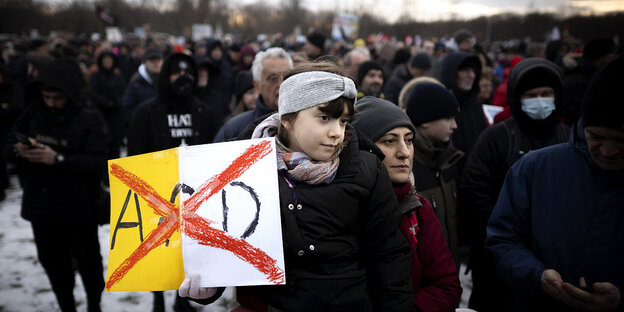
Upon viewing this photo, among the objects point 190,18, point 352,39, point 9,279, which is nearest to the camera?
point 9,279

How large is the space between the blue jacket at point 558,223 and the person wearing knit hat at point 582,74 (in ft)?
10.5

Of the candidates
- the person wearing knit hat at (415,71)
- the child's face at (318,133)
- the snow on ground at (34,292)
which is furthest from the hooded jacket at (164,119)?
the person wearing knit hat at (415,71)

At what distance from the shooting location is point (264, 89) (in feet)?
9.68

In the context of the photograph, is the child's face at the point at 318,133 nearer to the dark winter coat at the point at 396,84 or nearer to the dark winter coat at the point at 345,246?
the dark winter coat at the point at 345,246

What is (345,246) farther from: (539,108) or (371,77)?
(371,77)

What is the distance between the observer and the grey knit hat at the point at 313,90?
1.40 metres

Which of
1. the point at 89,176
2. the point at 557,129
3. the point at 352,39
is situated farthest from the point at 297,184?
the point at 352,39

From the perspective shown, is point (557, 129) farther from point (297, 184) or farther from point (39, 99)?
point (39, 99)

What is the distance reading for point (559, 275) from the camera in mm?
1654

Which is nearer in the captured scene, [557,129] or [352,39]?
[557,129]

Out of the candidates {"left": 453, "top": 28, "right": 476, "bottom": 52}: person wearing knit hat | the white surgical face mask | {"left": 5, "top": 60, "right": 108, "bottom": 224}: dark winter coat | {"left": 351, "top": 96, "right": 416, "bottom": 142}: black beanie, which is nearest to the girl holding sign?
{"left": 351, "top": 96, "right": 416, "bottom": 142}: black beanie

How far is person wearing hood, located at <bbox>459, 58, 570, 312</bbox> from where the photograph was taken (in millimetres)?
2662

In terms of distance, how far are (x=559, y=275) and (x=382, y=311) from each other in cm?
84

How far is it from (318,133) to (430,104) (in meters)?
1.52
